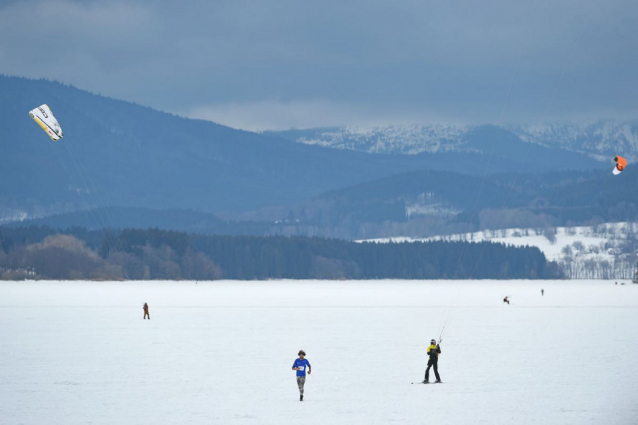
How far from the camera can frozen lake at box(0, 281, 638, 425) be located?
30969mm

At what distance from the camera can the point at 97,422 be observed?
2938 cm

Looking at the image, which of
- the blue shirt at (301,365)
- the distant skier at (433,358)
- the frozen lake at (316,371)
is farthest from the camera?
the distant skier at (433,358)

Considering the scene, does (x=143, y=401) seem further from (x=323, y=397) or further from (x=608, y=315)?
(x=608, y=315)

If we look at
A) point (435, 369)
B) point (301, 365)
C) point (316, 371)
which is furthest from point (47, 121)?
point (301, 365)

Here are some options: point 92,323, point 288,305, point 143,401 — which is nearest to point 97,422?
point 143,401

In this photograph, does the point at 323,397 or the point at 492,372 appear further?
the point at 492,372

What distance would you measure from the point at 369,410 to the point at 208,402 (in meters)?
5.28

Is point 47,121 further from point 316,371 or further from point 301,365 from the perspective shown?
point 301,365

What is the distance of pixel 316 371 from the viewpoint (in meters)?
40.6

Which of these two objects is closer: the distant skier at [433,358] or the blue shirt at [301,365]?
the blue shirt at [301,365]

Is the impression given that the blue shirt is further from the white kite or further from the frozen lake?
the white kite

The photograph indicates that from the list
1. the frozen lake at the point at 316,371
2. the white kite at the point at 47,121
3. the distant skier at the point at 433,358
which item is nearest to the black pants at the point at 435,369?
the distant skier at the point at 433,358

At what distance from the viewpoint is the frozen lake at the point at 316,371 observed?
102ft

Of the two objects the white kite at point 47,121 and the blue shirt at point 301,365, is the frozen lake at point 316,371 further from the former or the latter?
the white kite at point 47,121
